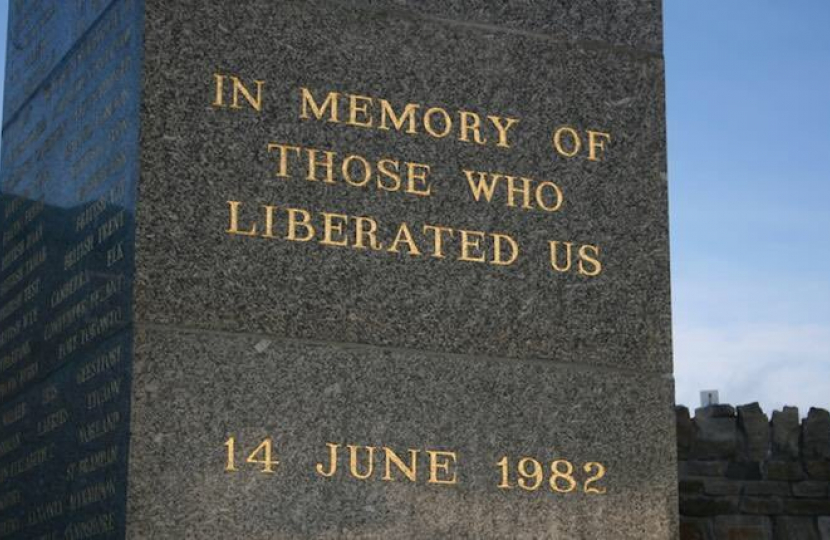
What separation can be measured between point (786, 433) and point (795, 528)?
86 centimetres

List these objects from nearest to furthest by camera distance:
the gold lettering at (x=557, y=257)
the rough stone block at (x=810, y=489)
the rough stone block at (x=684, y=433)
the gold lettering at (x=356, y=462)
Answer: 1. the gold lettering at (x=356, y=462)
2. the gold lettering at (x=557, y=257)
3. the rough stone block at (x=684, y=433)
4. the rough stone block at (x=810, y=489)

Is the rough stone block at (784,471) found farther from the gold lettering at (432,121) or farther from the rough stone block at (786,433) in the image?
the gold lettering at (432,121)

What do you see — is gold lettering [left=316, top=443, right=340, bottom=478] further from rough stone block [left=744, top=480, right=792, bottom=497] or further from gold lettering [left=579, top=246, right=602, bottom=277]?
rough stone block [left=744, top=480, right=792, bottom=497]

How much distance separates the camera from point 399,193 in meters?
7.17

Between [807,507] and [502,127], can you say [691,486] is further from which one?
[502,127]

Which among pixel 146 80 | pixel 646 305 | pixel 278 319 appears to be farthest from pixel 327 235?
pixel 646 305

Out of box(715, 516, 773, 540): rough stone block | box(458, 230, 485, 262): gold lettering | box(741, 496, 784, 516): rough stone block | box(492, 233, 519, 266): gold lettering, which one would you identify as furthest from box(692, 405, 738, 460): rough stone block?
box(458, 230, 485, 262): gold lettering

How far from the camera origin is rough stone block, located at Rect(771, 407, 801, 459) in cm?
1530

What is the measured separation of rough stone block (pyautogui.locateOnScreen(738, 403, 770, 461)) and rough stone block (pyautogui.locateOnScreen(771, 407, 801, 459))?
78 mm

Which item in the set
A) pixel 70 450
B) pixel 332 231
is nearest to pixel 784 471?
pixel 332 231

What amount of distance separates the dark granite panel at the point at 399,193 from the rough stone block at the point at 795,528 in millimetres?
8169

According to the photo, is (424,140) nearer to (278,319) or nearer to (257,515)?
(278,319)

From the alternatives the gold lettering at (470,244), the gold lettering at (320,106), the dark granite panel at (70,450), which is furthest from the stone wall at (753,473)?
the gold lettering at (320,106)

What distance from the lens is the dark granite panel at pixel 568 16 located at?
7.46m
